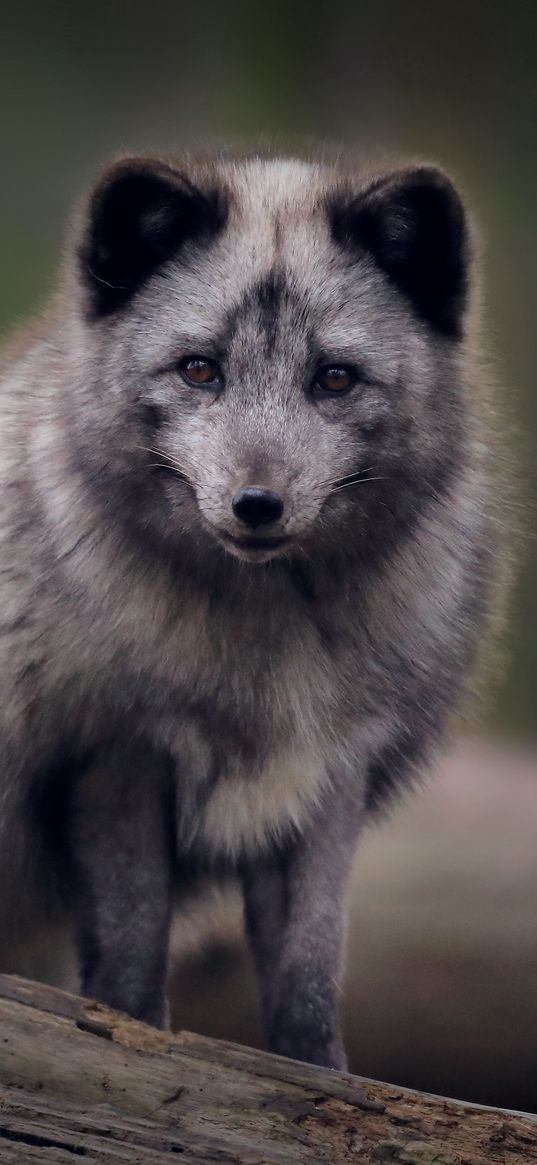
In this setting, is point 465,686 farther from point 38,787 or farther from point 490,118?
point 490,118

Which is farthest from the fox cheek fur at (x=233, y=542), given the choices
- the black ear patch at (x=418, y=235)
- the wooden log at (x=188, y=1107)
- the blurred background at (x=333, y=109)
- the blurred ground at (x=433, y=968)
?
the blurred background at (x=333, y=109)

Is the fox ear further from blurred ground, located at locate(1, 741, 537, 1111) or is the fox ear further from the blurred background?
the blurred background

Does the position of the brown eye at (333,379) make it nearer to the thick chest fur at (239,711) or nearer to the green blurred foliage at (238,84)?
the thick chest fur at (239,711)

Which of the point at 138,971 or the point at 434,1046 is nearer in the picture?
the point at 138,971

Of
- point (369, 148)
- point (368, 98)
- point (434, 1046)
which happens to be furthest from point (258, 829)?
point (368, 98)

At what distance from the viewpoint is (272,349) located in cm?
218

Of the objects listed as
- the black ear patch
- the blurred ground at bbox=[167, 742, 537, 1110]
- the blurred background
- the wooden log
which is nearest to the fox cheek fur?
the black ear patch

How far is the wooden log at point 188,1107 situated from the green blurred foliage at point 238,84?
2738 mm

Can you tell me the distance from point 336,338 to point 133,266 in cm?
39

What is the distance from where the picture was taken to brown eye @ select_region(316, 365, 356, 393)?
2227mm

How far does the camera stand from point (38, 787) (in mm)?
2555

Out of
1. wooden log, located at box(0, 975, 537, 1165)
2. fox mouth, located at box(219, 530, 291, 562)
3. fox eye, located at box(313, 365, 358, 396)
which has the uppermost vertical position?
fox eye, located at box(313, 365, 358, 396)

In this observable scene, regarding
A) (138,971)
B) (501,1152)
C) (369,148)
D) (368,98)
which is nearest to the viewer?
(501,1152)

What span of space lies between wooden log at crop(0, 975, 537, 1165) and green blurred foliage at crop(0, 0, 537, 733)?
8.98 feet
